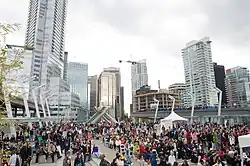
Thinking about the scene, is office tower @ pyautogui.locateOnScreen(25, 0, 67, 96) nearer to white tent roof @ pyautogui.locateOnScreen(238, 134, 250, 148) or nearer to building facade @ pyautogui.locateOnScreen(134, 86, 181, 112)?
building facade @ pyautogui.locateOnScreen(134, 86, 181, 112)

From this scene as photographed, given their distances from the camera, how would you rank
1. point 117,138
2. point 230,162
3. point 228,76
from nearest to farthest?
point 230,162 < point 117,138 < point 228,76

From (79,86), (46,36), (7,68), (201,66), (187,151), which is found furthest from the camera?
(79,86)

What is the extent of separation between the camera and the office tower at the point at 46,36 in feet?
415

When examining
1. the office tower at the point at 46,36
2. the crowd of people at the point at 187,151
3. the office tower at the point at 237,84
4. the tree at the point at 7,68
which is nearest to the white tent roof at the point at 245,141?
the crowd of people at the point at 187,151

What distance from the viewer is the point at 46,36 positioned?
144 meters

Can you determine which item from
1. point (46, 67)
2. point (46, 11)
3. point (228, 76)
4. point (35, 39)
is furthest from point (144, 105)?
point (46, 11)

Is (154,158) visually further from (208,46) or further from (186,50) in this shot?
(208,46)

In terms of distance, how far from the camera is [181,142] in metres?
15.3

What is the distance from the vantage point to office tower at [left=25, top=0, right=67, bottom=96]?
127m

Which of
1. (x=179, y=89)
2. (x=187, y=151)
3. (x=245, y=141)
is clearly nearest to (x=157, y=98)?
(x=179, y=89)

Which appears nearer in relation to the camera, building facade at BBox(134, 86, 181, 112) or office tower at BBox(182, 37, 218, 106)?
office tower at BBox(182, 37, 218, 106)

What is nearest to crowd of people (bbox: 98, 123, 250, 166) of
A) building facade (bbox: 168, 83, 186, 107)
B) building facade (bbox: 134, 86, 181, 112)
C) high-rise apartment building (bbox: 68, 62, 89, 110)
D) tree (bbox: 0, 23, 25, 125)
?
tree (bbox: 0, 23, 25, 125)

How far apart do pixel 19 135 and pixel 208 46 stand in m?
88.4

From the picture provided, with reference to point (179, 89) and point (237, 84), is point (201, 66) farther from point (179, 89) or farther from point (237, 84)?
point (179, 89)
